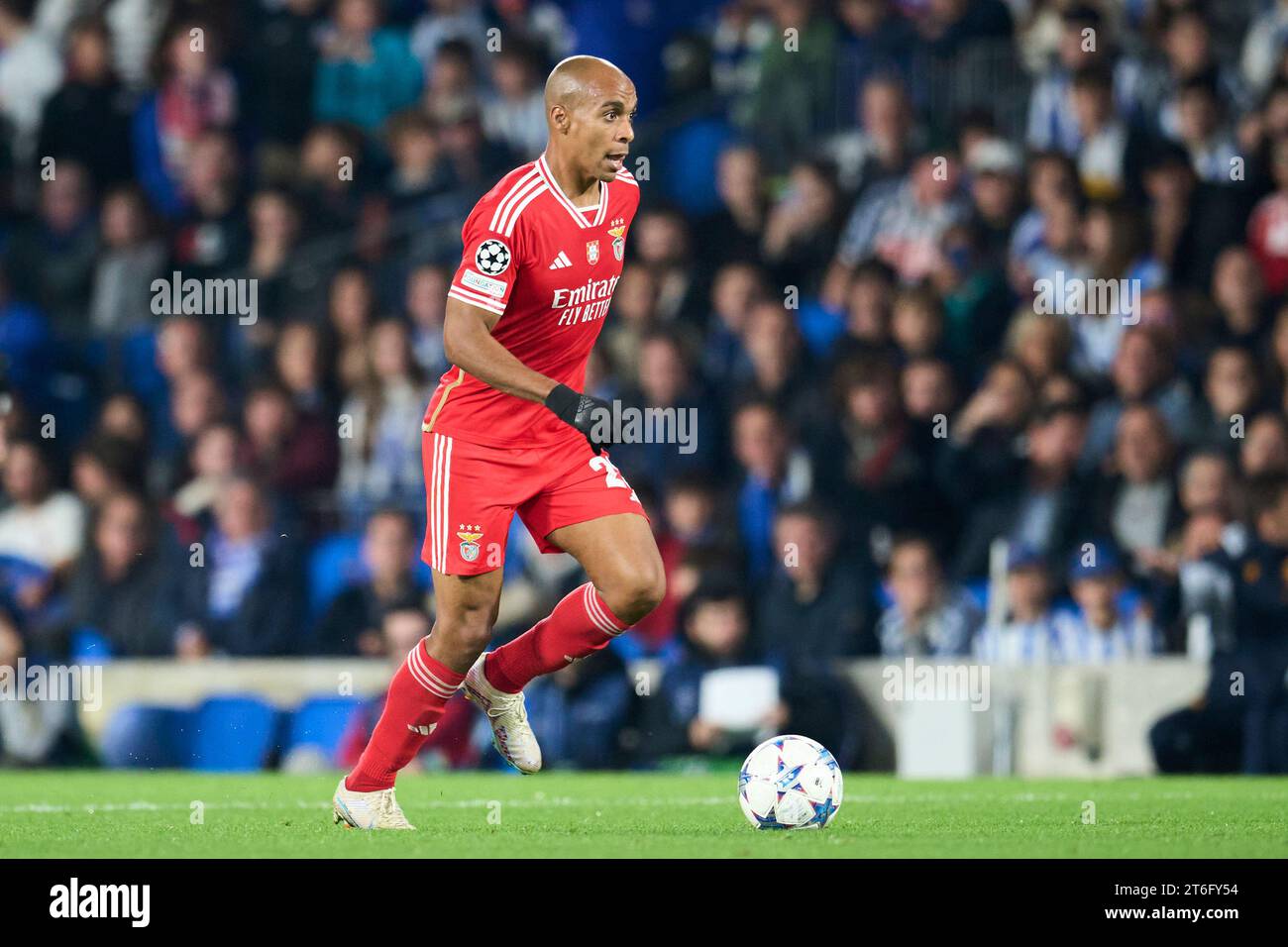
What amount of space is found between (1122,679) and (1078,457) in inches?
54.1

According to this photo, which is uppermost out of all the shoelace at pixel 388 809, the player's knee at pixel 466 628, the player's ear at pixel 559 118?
the player's ear at pixel 559 118

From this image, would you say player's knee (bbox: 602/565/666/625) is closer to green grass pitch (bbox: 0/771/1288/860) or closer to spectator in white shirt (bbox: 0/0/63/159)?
green grass pitch (bbox: 0/771/1288/860)

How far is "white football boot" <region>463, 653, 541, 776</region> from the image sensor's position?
7.15m

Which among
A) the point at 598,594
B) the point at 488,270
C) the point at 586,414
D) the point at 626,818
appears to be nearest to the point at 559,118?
the point at 488,270

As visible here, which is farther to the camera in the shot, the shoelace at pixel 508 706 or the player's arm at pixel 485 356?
the shoelace at pixel 508 706

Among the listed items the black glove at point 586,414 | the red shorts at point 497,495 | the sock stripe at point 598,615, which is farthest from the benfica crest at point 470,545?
the black glove at point 586,414

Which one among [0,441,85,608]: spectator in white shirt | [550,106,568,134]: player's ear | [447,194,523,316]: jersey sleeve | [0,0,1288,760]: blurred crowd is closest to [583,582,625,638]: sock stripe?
[447,194,523,316]: jersey sleeve

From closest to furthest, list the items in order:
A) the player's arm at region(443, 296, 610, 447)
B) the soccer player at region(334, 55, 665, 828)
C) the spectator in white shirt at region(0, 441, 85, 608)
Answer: the player's arm at region(443, 296, 610, 447) < the soccer player at region(334, 55, 665, 828) < the spectator in white shirt at region(0, 441, 85, 608)

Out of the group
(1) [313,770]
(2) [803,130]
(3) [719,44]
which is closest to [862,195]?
(2) [803,130]

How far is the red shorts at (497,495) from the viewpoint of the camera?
21.9ft

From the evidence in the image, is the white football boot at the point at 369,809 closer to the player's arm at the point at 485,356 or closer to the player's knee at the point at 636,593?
the player's knee at the point at 636,593

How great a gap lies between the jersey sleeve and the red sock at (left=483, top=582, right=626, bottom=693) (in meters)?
1.02

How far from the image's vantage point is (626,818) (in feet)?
24.1

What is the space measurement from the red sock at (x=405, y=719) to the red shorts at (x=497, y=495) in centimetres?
33
